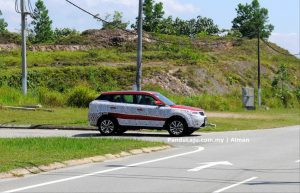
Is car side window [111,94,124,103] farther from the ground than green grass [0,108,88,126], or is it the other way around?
car side window [111,94,124,103]

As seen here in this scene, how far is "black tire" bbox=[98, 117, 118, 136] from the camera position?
24.7m

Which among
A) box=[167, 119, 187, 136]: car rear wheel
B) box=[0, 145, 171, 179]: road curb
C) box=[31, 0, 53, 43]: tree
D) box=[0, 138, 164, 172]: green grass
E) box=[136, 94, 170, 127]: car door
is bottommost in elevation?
box=[0, 145, 171, 179]: road curb

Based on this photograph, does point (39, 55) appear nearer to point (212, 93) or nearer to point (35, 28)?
point (212, 93)

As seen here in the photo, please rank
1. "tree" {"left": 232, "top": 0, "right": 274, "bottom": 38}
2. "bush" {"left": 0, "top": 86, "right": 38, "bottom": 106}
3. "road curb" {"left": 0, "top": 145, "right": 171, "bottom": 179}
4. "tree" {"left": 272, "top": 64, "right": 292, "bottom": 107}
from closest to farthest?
"road curb" {"left": 0, "top": 145, "right": 171, "bottom": 179} → "bush" {"left": 0, "top": 86, "right": 38, "bottom": 106} → "tree" {"left": 272, "top": 64, "right": 292, "bottom": 107} → "tree" {"left": 232, "top": 0, "right": 274, "bottom": 38}

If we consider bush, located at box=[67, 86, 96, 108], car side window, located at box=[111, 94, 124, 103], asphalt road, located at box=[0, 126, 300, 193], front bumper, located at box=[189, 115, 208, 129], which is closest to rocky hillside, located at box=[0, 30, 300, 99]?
bush, located at box=[67, 86, 96, 108]

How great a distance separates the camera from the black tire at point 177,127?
79.8 feet

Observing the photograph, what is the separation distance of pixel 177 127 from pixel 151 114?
45.8 inches

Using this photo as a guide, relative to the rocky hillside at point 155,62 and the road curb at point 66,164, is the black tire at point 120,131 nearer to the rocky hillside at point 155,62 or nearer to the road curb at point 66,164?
the road curb at point 66,164

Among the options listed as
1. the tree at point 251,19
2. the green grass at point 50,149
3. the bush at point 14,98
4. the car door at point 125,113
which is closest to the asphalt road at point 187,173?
the green grass at point 50,149

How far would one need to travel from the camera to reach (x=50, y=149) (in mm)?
16641

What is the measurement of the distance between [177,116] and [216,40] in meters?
59.2

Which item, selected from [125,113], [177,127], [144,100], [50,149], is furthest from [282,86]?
[50,149]

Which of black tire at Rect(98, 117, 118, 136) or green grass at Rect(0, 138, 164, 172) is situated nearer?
green grass at Rect(0, 138, 164, 172)

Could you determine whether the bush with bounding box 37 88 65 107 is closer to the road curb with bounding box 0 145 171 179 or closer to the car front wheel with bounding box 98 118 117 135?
the car front wheel with bounding box 98 118 117 135
